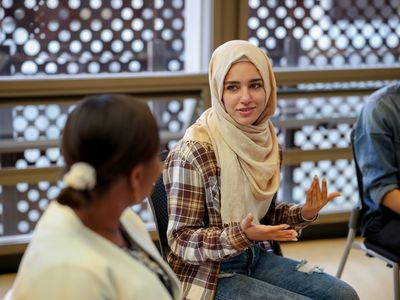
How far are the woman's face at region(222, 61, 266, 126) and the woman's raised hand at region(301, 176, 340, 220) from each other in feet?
0.96

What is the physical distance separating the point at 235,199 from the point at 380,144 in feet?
2.66

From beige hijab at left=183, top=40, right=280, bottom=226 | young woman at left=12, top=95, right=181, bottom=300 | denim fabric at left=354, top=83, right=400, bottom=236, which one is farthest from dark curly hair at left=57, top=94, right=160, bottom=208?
denim fabric at left=354, top=83, right=400, bottom=236

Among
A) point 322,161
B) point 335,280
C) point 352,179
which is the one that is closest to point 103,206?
point 335,280

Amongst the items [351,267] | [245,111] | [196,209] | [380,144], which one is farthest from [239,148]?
[351,267]

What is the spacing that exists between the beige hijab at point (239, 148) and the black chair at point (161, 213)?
0.63 feet

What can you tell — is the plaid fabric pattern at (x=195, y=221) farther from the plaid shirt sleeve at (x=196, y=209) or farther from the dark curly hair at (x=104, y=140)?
the dark curly hair at (x=104, y=140)

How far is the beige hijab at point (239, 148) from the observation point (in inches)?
86.9

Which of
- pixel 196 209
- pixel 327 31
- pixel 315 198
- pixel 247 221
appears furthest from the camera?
pixel 327 31

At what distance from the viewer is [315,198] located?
2240 mm

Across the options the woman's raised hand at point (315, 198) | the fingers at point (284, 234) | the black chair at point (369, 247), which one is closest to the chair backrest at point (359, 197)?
the black chair at point (369, 247)

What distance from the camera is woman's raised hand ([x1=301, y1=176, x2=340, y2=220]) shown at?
220 cm

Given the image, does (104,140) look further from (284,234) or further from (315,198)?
(315,198)

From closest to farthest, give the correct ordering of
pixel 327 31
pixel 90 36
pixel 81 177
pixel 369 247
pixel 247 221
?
pixel 81 177 < pixel 247 221 < pixel 369 247 < pixel 90 36 < pixel 327 31

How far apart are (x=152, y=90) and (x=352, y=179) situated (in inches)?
54.1
